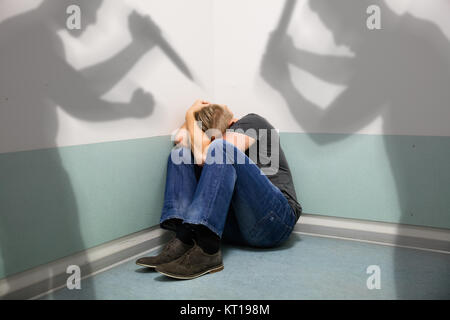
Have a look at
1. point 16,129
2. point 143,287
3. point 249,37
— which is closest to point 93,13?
point 16,129

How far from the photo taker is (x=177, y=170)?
2.01 meters

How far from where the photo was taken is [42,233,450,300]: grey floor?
1584mm

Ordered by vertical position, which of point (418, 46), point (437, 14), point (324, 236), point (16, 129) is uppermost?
point (437, 14)

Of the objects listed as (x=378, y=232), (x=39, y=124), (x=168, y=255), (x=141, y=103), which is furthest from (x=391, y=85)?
(x=39, y=124)

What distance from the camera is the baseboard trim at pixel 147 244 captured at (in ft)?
5.11

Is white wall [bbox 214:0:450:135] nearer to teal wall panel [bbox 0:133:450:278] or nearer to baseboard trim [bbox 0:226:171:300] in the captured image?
teal wall panel [bbox 0:133:450:278]

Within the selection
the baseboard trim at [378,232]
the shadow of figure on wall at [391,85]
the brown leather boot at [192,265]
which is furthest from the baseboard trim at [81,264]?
the shadow of figure on wall at [391,85]

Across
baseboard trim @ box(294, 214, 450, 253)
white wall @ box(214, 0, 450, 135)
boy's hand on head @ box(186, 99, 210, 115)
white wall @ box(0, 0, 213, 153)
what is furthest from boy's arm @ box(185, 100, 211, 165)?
baseboard trim @ box(294, 214, 450, 253)

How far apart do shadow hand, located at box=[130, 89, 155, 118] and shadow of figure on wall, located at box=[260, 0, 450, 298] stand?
2.65 ft

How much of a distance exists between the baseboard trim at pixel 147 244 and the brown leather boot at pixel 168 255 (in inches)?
7.5

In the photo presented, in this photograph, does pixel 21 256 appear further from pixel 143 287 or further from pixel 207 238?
pixel 207 238

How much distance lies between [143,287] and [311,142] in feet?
3.87

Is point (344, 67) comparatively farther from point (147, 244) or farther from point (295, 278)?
point (147, 244)
